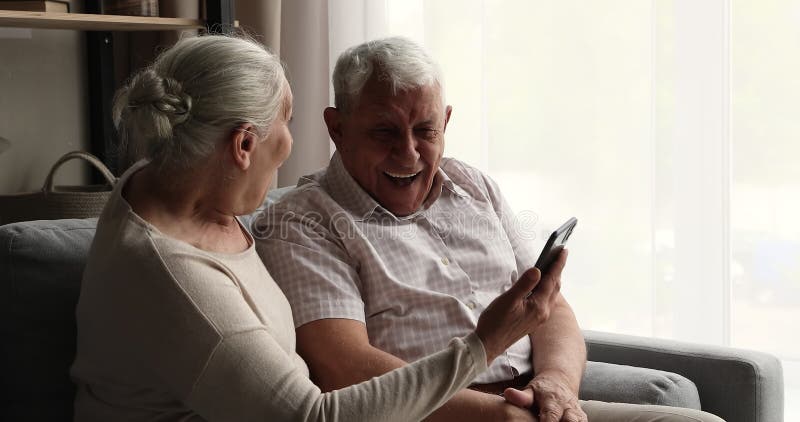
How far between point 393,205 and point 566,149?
1.22 meters

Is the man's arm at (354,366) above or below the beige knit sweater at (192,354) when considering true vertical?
below

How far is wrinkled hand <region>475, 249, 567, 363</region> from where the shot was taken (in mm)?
1438

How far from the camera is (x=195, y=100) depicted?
4.56ft

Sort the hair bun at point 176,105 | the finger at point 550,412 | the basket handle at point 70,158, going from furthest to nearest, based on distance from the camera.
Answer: the basket handle at point 70,158, the finger at point 550,412, the hair bun at point 176,105

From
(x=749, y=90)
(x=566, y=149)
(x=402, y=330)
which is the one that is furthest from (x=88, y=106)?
(x=749, y=90)

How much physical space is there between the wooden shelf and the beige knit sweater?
3.98 ft

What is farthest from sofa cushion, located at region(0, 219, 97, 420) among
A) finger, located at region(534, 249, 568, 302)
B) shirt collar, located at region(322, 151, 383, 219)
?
finger, located at region(534, 249, 568, 302)

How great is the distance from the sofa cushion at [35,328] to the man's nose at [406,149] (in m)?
0.66

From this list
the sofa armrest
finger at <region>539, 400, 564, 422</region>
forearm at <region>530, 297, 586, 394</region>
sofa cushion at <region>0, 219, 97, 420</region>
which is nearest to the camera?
sofa cushion at <region>0, 219, 97, 420</region>

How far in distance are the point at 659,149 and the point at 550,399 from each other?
1.41m

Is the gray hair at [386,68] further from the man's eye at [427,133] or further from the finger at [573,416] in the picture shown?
the finger at [573,416]

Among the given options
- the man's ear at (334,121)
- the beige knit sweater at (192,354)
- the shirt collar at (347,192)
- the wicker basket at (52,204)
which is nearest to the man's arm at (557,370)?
the beige knit sweater at (192,354)

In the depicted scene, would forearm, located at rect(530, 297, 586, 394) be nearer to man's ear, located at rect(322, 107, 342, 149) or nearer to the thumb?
the thumb

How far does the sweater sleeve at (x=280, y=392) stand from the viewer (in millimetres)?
1246
